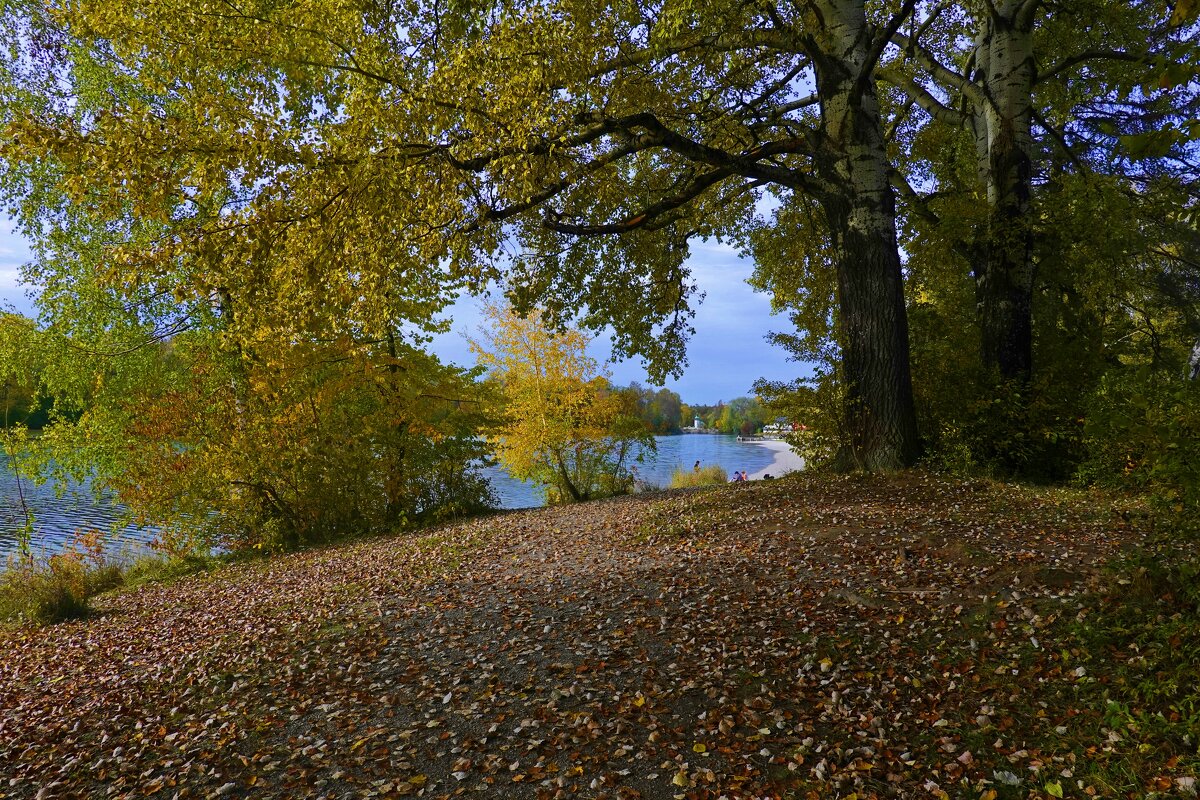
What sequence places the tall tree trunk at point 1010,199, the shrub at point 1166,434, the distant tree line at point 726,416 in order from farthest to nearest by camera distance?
the distant tree line at point 726,416, the tall tree trunk at point 1010,199, the shrub at point 1166,434

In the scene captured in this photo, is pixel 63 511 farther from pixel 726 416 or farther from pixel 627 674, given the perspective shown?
pixel 726 416

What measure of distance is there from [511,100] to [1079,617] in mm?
6218

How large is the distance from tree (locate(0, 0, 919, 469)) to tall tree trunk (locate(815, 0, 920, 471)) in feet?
0.09

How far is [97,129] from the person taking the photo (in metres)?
6.58

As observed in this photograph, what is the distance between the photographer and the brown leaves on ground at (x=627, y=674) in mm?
3418

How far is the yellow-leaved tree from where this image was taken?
53.8 feet

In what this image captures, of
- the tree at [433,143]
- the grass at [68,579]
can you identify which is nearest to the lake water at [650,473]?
the grass at [68,579]

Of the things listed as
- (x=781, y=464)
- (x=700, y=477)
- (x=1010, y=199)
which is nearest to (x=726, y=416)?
(x=781, y=464)

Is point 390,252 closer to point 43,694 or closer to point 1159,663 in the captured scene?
point 43,694

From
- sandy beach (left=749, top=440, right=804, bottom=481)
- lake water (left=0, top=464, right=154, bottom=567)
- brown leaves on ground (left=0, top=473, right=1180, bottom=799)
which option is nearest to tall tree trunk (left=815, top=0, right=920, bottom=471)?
brown leaves on ground (left=0, top=473, right=1180, bottom=799)

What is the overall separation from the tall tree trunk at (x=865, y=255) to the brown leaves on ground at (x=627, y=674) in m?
1.49

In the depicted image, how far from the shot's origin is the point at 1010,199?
30.7 ft

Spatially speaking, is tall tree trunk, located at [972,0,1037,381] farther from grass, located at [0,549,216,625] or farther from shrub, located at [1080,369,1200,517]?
grass, located at [0,549,216,625]

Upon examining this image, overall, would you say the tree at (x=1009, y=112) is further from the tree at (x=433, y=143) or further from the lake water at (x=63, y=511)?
the lake water at (x=63, y=511)
